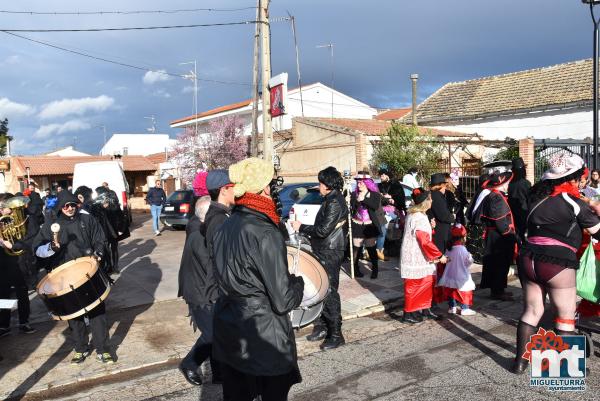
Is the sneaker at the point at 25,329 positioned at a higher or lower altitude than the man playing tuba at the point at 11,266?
lower

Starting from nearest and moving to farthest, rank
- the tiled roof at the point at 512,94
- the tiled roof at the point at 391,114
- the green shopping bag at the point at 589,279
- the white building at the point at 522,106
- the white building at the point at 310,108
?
the green shopping bag at the point at 589,279, the white building at the point at 522,106, the tiled roof at the point at 512,94, the white building at the point at 310,108, the tiled roof at the point at 391,114

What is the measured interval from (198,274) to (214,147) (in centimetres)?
2900

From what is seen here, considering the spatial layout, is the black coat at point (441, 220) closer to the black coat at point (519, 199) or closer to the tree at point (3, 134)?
the black coat at point (519, 199)

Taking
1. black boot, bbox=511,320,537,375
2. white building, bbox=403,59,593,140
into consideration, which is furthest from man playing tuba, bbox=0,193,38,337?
white building, bbox=403,59,593,140

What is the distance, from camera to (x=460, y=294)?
6.26 metres

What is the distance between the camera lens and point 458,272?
622cm

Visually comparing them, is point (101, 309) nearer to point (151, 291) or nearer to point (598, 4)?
point (151, 291)

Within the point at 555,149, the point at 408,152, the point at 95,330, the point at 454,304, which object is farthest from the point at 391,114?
the point at 95,330

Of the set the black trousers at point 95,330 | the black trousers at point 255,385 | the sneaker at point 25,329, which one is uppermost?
the black trousers at point 255,385

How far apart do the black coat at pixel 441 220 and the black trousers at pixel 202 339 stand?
3.80 m

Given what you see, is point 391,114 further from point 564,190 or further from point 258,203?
point 258,203

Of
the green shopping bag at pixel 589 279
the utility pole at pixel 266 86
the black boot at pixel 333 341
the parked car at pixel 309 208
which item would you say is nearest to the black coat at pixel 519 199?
the parked car at pixel 309 208

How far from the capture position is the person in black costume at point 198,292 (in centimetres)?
434

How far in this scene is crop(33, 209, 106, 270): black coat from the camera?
17.8 feet
